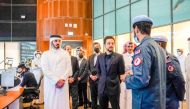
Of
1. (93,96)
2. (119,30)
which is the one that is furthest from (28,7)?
(93,96)

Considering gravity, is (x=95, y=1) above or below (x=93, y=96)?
above

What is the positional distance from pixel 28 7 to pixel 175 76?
16568 mm

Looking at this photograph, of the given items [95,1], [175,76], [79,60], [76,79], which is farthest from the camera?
[95,1]

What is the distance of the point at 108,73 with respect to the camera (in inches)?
193

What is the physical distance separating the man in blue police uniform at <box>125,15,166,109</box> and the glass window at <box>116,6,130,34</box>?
931cm

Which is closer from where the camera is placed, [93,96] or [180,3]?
[93,96]

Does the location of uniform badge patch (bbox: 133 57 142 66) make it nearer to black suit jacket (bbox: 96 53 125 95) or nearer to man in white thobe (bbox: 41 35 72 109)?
black suit jacket (bbox: 96 53 125 95)

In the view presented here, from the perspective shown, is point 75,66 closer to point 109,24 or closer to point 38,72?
point 38,72

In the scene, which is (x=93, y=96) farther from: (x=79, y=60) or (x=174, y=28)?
(x=174, y=28)

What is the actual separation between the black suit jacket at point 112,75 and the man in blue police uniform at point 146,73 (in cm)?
193

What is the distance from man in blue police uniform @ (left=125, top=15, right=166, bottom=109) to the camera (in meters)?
2.79

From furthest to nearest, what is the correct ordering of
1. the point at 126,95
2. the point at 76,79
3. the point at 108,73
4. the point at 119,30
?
the point at 119,30 → the point at 76,79 → the point at 126,95 → the point at 108,73

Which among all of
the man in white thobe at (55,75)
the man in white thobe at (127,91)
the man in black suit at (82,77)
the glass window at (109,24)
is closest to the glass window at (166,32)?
the man in black suit at (82,77)

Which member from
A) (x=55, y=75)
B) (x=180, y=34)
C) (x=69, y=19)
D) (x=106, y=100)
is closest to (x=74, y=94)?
(x=55, y=75)
